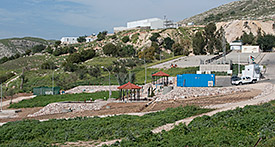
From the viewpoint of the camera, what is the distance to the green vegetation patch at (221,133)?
1412 cm

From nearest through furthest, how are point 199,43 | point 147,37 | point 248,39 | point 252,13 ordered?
point 199,43 → point 248,39 → point 147,37 → point 252,13

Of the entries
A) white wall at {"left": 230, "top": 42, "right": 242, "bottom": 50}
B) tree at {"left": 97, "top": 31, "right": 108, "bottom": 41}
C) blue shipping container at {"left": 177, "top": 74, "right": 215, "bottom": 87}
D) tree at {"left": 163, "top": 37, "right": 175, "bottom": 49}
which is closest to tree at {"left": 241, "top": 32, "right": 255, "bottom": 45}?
white wall at {"left": 230, "top": 42, "right": 242, "bottom": 50}

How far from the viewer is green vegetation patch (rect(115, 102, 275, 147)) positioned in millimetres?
14117

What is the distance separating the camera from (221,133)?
50.1ft

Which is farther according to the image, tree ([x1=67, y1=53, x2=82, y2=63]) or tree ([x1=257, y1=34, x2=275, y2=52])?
tree ([x1=67, y1=53, x2=82, y2=63])

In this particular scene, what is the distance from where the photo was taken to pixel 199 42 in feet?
270

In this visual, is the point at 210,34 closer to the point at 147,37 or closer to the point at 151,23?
the point at 147,37

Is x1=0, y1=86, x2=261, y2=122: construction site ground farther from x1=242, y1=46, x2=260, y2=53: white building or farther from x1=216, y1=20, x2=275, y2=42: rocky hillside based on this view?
x1=216, y1=20, x2=275, y2=42: rocky hillside

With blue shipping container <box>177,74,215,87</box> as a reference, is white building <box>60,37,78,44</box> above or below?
above

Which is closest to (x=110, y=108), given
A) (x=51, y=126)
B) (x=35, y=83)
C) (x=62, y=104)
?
(x=62, y=104)

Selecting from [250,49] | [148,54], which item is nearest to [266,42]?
[250,49]

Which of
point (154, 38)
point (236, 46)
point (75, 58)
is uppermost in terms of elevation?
point (154, 38)

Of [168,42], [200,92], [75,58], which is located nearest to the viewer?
[200,92]

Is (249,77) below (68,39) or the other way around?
below
